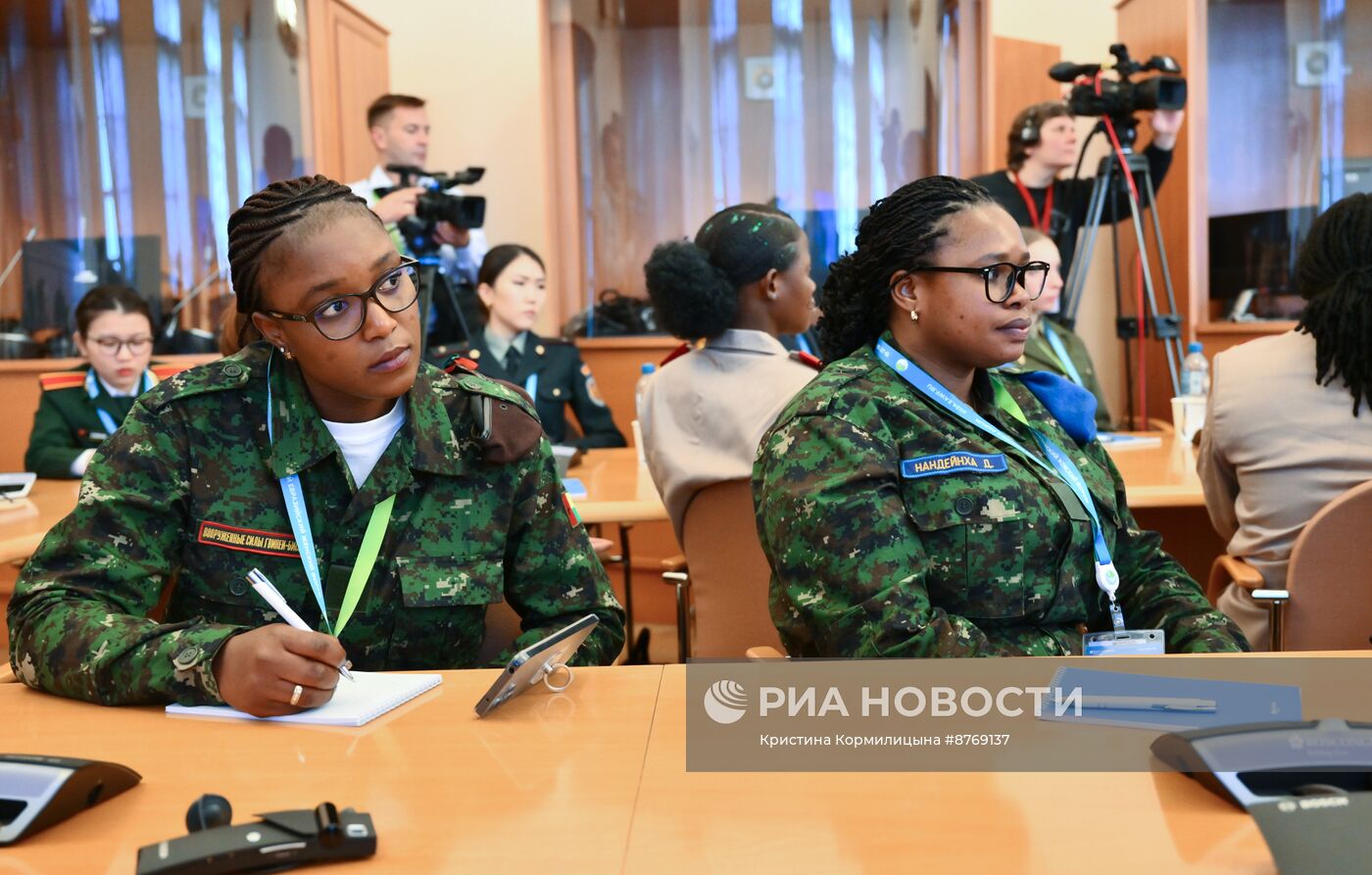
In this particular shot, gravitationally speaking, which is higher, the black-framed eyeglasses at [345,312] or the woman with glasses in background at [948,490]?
the black-framed eyeglasses at [345,312]

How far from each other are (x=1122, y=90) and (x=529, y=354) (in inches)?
82.7

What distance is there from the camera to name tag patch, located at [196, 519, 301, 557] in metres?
1.55

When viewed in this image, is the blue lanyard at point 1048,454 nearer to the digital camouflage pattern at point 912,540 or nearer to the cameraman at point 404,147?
the digital camouflage pattern at point 912,540

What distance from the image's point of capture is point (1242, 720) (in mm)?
1098

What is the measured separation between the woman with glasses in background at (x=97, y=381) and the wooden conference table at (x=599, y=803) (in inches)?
108

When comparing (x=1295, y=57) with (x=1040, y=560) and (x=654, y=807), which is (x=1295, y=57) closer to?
(x=1040, y=560)

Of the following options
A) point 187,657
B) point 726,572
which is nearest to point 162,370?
point 726,572

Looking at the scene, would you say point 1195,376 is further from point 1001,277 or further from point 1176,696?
point 1176,696

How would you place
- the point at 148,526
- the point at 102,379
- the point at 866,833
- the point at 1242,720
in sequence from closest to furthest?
the point at 866,833 < the point at 1242,720 < the point at 148,526 < the point at 102,379

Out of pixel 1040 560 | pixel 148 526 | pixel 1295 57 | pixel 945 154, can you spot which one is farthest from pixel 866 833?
pixel 1295 57

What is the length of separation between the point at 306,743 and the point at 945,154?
4493 millimetres

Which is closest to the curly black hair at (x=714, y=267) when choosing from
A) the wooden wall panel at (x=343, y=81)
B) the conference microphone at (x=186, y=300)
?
the wooden wall panel at (x=343, y=81)

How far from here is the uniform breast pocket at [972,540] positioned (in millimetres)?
1648

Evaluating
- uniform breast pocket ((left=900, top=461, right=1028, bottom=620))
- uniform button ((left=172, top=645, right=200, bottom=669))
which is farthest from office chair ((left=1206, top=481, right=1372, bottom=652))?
uniform button ((left=172, top=645, right=200, bottom=669))
